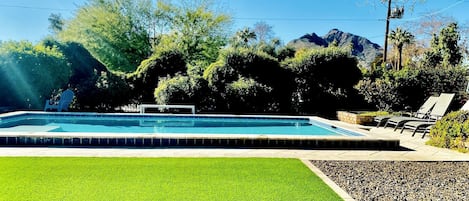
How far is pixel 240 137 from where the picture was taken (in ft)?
23.9

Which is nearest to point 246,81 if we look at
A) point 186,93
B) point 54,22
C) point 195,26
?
point 186,93

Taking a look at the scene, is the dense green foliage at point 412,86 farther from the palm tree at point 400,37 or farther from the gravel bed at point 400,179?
the palm tree at point 400,37

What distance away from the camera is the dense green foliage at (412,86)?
592 inches

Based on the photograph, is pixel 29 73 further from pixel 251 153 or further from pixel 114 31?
pixel 114 31

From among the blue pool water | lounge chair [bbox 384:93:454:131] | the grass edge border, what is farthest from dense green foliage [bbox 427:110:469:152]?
the grass edge border

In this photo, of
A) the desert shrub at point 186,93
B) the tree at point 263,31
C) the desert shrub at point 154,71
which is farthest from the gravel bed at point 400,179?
the tree at point 263,31

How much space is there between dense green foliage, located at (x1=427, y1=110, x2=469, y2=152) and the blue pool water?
2.20 m

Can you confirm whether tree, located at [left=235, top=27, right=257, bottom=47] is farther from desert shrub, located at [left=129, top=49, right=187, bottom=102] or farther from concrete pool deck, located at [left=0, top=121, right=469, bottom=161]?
concrete pool deck, located at [left=0, top=121, right=469, bottom=161]

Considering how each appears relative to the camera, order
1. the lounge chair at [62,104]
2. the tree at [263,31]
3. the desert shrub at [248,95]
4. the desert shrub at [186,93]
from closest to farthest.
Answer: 1. the lounge chair at [62,104]
2. the desert shrub at [186,93]
3. the desert shrub at [248,95]
4. the tree at [263,31]

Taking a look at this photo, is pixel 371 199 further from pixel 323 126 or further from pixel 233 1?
pixel 233 1

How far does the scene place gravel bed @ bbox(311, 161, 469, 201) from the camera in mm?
4301

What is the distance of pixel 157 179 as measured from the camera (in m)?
4.63

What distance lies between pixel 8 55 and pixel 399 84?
51.1ft

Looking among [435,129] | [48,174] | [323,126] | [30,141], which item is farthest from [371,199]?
[323,126]
